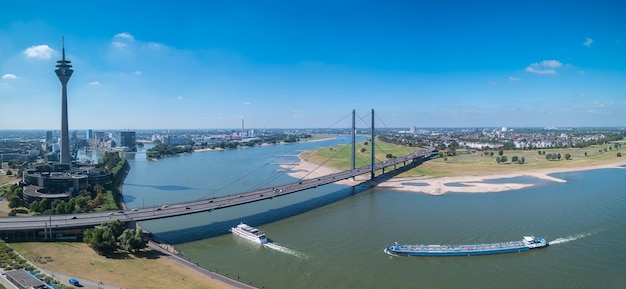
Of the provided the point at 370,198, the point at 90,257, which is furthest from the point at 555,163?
the point at 90,257

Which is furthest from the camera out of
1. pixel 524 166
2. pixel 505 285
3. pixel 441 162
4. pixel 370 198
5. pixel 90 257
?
pixel 441 162

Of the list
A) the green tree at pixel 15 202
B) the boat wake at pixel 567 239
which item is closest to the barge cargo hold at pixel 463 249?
the boat wake at pixel 567 239

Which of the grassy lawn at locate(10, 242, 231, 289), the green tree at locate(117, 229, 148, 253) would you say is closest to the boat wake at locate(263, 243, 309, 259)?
the grassy lawn at locate(10, 242, 231, 289)

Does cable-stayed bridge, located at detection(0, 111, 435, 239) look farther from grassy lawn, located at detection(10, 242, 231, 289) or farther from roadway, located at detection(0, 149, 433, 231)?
grassy lawn, located at detection(10, 242, 231, 289)

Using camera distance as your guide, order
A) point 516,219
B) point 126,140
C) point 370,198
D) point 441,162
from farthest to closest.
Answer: point 126,140 < point 441,162 < point 370,198 < point 516,219

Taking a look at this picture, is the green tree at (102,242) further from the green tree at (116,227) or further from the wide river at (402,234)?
the wide river at (402,234)

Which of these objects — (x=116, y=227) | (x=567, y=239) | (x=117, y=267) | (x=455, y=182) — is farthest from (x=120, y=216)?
(x=455, y=182)

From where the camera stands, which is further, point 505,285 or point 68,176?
point 68,176

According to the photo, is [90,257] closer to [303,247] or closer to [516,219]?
[303,247]
